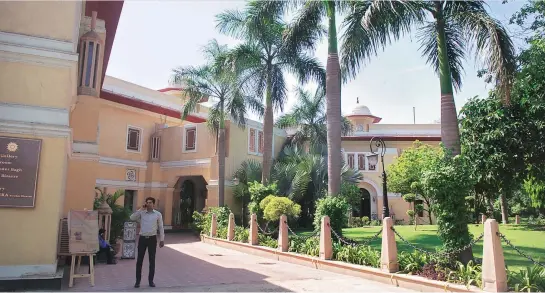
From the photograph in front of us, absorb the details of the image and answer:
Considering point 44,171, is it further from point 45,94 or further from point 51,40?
point 51,40

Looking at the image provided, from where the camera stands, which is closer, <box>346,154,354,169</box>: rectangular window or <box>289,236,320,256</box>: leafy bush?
<box>289,236,320,256</box>: leafy bush

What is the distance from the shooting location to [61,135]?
24.9ft

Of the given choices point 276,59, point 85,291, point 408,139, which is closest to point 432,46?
point 276,59

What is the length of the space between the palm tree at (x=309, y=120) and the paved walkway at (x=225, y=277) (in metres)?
13.9

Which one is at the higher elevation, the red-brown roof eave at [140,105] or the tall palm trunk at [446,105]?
the red-brown roof eave at [140,105]

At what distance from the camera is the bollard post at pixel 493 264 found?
680cm

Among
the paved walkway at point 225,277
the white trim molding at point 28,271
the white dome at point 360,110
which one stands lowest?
the paved walkway at point 225,277

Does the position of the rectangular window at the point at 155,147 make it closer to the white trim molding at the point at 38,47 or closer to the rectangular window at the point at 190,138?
the rectangular window at the point at 190,138

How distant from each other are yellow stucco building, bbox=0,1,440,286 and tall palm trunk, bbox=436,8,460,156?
824 cm

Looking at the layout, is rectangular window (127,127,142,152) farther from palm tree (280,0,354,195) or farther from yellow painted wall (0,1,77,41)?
yellow painted wall (0,1,77,41)

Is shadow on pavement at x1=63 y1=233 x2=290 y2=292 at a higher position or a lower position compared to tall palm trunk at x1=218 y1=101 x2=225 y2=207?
lower

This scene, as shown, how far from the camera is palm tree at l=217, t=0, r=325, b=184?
1780cm

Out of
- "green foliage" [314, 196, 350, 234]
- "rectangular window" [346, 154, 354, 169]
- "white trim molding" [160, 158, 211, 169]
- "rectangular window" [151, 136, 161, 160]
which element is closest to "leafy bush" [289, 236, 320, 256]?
"green foliage" [314, 196, 350, 234]

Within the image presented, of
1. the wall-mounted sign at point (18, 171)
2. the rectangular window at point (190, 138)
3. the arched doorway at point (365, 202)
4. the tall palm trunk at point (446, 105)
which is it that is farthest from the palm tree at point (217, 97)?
the arched doorway at point (365, 202)
